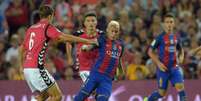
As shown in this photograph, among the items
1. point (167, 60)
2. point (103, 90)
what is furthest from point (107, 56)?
point (167, 60)

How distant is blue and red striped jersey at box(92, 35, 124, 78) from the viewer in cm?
1485

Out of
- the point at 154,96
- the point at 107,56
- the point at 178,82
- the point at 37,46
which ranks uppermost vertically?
the point at 37,46

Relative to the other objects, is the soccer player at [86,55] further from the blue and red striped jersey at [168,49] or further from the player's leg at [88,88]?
the blue and red striped jersey at [168,49]

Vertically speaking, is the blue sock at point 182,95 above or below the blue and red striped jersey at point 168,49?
below

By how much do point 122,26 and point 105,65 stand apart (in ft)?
20.9

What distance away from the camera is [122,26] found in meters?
21.2

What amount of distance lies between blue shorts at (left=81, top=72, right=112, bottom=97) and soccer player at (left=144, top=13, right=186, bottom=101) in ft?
7.63

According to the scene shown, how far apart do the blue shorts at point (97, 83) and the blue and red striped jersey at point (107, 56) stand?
0.10 metres

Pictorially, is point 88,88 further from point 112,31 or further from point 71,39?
point 71,39

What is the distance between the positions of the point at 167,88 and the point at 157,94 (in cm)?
60

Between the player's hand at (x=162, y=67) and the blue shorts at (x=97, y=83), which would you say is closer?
the blue shorts at (x=97, y=83)

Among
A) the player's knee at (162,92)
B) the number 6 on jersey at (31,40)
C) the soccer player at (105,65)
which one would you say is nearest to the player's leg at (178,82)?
the player's knee at (162,92)

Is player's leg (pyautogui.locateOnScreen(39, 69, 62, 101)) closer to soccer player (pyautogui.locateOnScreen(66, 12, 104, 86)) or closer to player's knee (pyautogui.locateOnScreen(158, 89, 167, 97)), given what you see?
soccer player (pyautogui.locateOnScreen(66, 12, 104, 86))

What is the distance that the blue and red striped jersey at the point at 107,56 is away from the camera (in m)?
14.9
